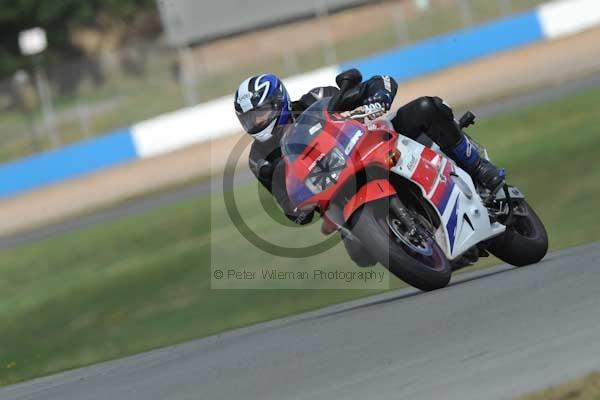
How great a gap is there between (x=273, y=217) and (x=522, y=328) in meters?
11.5

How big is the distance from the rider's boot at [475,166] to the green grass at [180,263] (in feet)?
9.41

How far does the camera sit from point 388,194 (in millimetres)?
7047

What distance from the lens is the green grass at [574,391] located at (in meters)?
4.06

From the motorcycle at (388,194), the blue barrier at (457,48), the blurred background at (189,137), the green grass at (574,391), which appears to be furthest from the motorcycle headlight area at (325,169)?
the blue barrier at (457,48)

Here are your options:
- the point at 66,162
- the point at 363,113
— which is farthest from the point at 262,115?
the point at 66,162

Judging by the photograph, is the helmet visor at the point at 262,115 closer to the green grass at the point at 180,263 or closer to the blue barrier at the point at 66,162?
the green grass at the point at 180,263

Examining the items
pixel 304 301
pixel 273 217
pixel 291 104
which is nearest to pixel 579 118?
pixel 273 217

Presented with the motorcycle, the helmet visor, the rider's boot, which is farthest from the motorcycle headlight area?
the rider's boot

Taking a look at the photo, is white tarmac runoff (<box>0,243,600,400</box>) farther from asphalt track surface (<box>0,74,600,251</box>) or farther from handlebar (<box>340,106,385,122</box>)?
asphalt track surface (<box>0,74,600,251</box>)

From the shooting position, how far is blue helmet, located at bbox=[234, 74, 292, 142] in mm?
7516

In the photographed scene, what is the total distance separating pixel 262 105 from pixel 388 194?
3.70 feet

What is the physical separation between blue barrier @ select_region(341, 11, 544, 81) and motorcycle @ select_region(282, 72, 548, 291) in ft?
67.5

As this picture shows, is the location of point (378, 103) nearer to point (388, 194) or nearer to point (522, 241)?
point (388, 194)

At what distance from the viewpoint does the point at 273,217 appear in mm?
16875
